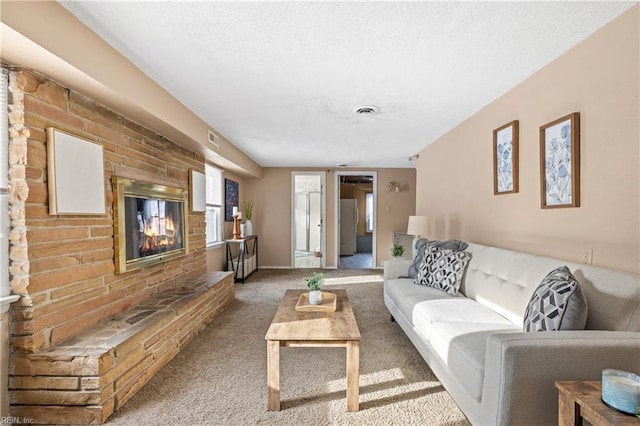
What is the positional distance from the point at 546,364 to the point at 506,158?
1866 millimetres

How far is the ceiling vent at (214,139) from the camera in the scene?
3.60 meters

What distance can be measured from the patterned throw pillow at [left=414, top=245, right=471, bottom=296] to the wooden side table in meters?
1.48

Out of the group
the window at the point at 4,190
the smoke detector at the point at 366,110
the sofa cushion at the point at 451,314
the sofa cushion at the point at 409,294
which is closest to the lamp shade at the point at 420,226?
the sofa cushion at the point at 409,294

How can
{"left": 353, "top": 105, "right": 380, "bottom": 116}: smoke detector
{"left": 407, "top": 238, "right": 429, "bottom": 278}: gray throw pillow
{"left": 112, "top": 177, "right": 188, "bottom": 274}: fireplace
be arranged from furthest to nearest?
{"left": 407, "top": 238, "right": 429, "bottom": 278}: gray throw pillow
{"left": 353, "top": 105, "right": 380, "bottom": 116}: smoke detector
{"left": 112, "top": 177, "right": 188, "bottom": 274}: fireplace

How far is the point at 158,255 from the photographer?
2.94 metres

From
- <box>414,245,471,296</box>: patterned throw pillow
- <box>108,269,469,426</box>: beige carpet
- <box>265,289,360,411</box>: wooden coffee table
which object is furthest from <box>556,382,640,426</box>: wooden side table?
<box>414,245,471,296</box>: patterned throw pillow

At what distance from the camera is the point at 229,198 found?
5539 millimetres

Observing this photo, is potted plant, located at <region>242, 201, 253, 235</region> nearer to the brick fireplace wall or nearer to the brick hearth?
the brick fireplace wall

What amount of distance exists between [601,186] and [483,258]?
1.02m

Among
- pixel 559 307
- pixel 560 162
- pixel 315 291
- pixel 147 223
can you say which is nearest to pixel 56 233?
pixel 147 223

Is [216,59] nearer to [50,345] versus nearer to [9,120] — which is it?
[9,120]

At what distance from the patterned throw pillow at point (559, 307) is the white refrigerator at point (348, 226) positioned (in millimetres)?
7111

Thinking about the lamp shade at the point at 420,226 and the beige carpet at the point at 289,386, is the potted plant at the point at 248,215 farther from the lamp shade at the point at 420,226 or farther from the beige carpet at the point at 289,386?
the lamp shade at the point at 420,226

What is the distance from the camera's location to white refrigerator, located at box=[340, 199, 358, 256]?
8734mm
